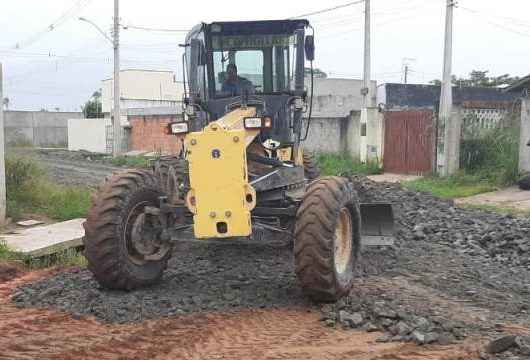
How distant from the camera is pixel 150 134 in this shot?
39844mm

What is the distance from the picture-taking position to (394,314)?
20.5ft

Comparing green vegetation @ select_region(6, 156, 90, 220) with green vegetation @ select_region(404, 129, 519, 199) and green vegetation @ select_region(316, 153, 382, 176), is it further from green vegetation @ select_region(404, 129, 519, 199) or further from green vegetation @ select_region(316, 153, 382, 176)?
green vegetation @ select_region(316, 153, 382, 176)

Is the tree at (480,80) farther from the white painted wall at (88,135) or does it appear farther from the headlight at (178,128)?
the headlight at (178,128)

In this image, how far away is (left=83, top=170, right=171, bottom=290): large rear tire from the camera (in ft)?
23.3

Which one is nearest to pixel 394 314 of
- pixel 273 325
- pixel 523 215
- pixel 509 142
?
pixel 273 325

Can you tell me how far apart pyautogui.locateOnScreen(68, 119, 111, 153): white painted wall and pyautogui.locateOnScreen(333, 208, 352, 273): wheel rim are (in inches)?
1530

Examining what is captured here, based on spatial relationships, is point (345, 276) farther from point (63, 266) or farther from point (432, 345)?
point (63, 266)

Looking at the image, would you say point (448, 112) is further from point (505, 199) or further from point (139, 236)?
point (139, 236)

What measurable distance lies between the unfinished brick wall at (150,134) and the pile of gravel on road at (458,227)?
23358 millimetres

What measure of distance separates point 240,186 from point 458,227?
6.35 meters

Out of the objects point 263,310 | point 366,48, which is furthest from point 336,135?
point 263,310

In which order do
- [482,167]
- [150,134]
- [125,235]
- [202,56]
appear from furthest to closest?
[150,134], [482,167], [202,56], [125,235]

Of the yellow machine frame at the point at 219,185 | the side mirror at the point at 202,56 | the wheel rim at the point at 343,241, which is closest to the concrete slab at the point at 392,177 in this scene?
the side mirror at the point at 202,56

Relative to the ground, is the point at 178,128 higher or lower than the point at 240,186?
higher
